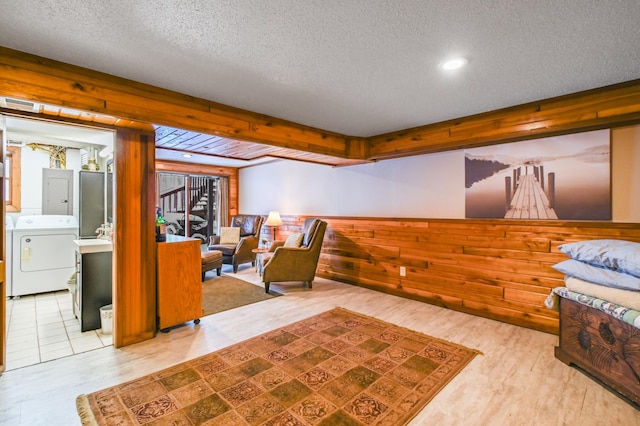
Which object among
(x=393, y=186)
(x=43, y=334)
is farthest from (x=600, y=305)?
(x=43, y=334)

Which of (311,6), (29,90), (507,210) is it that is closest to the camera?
(311,6)

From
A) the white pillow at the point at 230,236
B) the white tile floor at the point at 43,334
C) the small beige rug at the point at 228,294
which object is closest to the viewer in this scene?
the white tile floor at the point at 43,334

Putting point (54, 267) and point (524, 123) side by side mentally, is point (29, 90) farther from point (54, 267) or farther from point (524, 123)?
point (524, 123)

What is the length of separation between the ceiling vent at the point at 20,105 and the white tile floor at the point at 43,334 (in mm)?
2027

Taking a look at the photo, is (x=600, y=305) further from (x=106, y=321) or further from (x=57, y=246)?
(x=57, y=246)

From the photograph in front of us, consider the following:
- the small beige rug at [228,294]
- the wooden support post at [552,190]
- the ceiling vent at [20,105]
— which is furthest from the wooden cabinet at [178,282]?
the wooden support post at [552,190]

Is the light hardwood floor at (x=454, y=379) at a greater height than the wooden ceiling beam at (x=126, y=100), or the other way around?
the wooden ceiling beam at (x=126, y=100)

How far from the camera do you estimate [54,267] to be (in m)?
4.22

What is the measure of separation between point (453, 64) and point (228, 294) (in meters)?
3.88

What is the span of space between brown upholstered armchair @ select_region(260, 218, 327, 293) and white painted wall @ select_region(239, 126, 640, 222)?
79cm

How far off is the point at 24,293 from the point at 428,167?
583 centimetres

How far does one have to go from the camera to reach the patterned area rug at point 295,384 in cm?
179

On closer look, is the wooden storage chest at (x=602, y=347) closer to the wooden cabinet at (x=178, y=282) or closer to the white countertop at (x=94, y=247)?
the wooden cabinet at (x=178, y=282)

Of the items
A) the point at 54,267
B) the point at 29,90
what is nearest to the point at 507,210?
the point at 29,90
